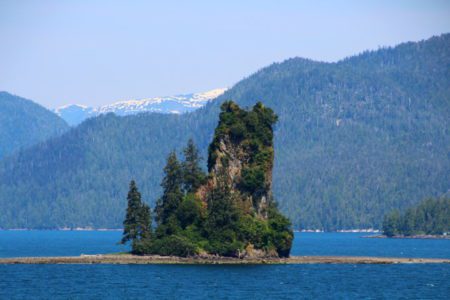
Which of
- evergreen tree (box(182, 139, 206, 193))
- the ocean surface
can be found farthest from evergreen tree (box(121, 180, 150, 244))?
the ocean surface

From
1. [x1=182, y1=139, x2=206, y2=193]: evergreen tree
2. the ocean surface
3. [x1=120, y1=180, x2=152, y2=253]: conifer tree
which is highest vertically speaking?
[x1=182, y1=139, x2=206, y2=193]: evergreen tree

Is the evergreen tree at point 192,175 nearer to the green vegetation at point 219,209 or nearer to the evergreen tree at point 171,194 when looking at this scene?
the green vegetation at point 219,209

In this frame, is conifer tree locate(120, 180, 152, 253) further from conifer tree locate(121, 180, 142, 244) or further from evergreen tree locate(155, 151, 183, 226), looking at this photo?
evergreen tree locate(155, 151, 183, 226)

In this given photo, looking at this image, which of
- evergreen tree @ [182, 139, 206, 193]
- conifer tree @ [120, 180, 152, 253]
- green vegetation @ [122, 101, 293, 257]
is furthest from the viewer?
evergreen tree @ [182, 139, 206, 193]

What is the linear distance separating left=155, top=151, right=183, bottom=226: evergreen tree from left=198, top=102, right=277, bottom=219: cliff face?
4.02 m

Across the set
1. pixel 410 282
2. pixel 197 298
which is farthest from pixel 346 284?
pixel 197 298

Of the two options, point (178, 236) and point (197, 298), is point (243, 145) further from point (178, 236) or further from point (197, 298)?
point (197, 298)

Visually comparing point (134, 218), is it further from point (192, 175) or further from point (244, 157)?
point (244, 157)

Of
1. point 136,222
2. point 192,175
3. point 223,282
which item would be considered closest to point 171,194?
point 192,175

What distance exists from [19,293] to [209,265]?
4608cm

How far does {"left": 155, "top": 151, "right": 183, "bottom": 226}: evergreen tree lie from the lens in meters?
180

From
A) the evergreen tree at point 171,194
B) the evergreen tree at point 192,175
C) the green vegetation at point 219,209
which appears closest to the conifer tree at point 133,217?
the green vegetation at point 219,209

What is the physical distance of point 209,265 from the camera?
16738 cm

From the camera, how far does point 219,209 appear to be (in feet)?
571
